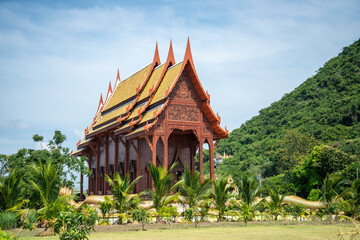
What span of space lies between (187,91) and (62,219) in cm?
1257

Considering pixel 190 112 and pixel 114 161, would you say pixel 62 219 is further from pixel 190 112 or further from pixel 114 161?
pixel 114 161

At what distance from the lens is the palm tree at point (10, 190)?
1580cm

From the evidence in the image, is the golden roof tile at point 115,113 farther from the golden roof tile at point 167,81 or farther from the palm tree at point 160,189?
the palm tree at point 160,189

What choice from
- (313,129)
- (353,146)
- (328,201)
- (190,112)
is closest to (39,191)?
(190,112)

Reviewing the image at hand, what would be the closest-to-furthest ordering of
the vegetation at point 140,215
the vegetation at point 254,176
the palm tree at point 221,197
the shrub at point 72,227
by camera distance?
the shrub at point 72,227 → the vegetation at point 140,215 → the vegetation at point 254,176 → the palm tree at point 221,197

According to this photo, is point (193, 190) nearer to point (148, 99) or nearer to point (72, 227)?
point (148, 99)

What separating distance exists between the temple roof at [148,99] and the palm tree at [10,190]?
6.26 metres

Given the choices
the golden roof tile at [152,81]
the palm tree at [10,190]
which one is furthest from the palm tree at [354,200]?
the palm tree at [10,190]

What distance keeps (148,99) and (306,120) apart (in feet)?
107

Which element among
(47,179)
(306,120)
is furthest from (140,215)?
(306,120)

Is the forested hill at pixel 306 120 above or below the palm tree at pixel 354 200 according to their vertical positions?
above

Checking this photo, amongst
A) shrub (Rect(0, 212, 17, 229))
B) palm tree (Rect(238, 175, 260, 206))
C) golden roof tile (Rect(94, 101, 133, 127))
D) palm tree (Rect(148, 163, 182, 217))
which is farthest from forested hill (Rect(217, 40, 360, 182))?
shrub (Rect(0, 212, 17, 229))

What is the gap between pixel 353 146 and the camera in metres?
36.1

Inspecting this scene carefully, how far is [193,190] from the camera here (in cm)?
1698
